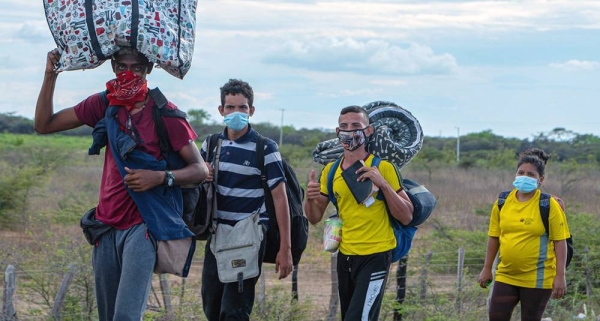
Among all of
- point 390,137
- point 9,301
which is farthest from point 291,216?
point 9,301

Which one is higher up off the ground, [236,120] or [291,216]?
[236,120]

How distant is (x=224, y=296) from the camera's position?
19.4 ft

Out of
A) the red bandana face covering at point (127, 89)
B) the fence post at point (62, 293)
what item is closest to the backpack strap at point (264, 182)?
the red bandana face covering at point (127, 89)

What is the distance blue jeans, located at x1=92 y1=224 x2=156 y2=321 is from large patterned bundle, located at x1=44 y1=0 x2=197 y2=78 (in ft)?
3.05

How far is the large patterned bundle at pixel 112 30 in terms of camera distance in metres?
4.66

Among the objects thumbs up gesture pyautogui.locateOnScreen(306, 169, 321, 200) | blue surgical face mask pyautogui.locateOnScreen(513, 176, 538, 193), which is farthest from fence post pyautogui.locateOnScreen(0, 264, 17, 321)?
blue surgical face mask pyautogui.locateOnScreen(513, 176, 538, 193)

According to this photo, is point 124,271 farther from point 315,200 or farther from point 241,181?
point 315,200

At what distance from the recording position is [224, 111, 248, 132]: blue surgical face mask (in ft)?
Answer: 19.3

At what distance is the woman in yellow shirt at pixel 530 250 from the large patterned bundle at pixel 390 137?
1.03m

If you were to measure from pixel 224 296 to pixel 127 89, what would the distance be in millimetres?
1758

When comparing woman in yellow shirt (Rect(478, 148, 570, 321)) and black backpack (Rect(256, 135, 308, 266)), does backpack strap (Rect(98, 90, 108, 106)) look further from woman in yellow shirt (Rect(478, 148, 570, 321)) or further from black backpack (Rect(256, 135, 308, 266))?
woman in yellow shirt (Rect(478, 148, 570, 321))

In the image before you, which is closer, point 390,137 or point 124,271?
point 124,271

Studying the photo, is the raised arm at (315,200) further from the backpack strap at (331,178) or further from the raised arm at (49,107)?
the raised arm at (49,107)

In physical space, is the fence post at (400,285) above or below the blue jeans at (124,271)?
below
